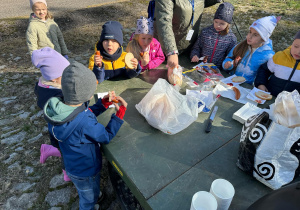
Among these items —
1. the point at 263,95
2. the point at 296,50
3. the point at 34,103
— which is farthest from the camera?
the point at 34,103

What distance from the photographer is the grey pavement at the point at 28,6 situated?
6.69 meters

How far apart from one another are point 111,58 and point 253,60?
68.4 inches

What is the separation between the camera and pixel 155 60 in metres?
2.87

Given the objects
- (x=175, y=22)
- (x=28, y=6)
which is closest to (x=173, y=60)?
(x=175, y=22)

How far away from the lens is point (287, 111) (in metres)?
1.29

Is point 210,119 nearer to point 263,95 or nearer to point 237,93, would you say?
point 237,93

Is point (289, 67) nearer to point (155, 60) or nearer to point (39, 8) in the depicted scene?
point (155, 60)

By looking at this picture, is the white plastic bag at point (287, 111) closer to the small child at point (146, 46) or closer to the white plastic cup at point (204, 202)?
the white plastic cup at point (204, 202)

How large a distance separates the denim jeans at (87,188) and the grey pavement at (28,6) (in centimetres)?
644

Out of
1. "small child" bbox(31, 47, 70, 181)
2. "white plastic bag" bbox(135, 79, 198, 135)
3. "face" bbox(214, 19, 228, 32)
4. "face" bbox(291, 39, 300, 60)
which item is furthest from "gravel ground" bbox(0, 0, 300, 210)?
"face" bbox(291, 39, 300, 60)

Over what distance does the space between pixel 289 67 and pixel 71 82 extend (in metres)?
2.23

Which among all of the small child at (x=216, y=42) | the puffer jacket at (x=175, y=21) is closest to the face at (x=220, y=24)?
the small child at (x=216, y=42)

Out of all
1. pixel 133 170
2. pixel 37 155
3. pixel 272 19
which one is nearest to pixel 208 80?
pixel 272 19

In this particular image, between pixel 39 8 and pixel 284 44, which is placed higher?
pixel 39 8
